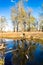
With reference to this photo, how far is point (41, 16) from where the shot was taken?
285ft

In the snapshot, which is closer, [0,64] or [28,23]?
[0,64]

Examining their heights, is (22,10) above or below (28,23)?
above

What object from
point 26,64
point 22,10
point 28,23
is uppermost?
point 22,10

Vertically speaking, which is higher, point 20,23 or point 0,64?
point 20,23

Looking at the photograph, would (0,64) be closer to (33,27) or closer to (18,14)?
(18,14)

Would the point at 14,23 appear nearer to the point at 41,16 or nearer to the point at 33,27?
the point at 33,27

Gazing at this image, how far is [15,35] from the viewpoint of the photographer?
88.8m

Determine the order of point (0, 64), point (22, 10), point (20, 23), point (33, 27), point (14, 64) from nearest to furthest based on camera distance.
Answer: point (0, 64)
point (14, 64)
point (22, 10)
point (20, 23)
point (33, 27)

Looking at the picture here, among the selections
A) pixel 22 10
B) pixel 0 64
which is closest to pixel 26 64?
pixel 0 64

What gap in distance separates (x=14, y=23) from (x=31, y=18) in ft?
42.4

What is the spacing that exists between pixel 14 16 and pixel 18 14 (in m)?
3.32

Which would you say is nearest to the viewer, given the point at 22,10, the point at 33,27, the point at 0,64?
the point at 0,64

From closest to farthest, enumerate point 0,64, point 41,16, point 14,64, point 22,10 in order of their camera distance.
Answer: point 0,64
point 14,64
point 41,16
point 22,10

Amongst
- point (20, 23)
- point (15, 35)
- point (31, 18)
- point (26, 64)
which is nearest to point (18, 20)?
point (20, 23)
